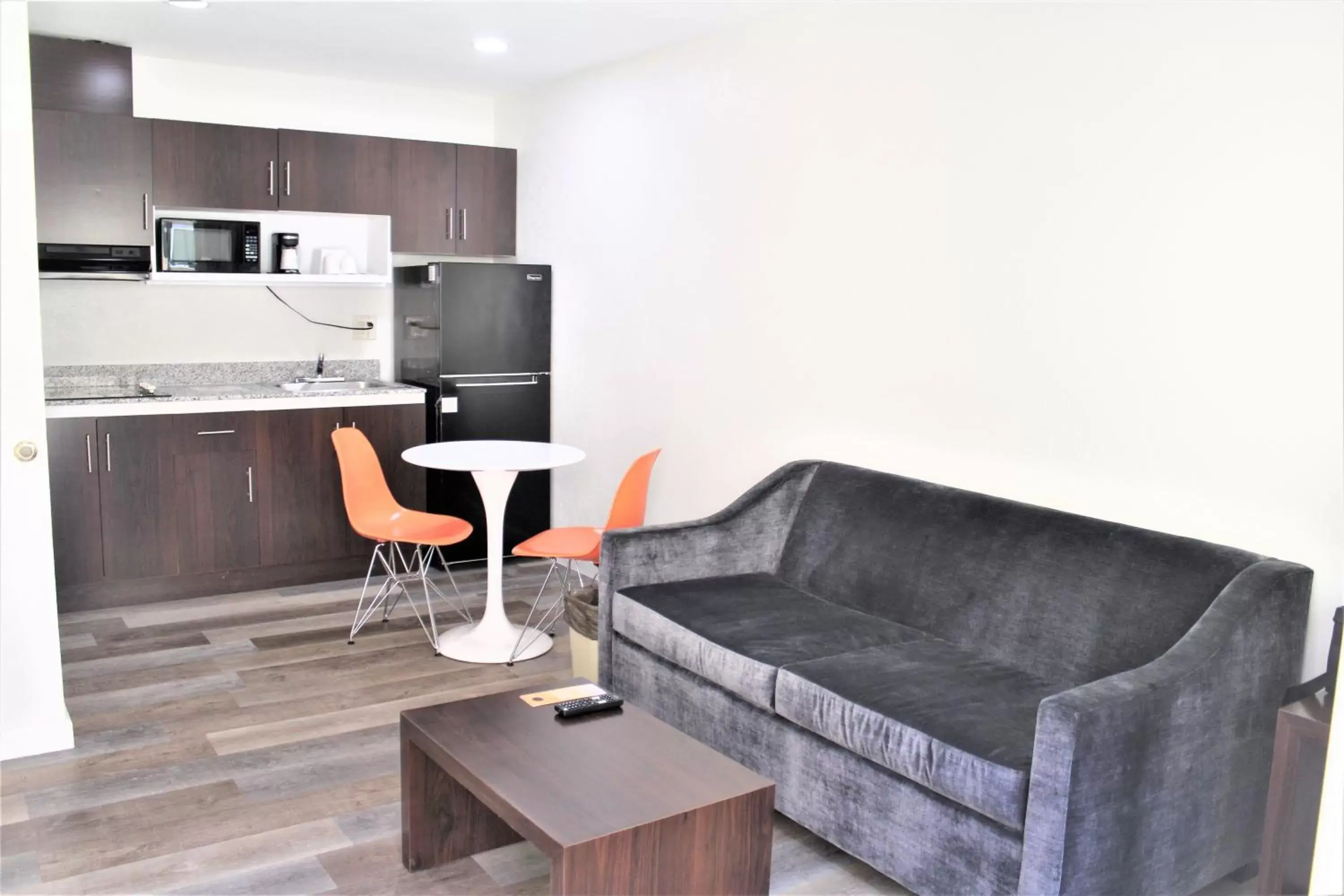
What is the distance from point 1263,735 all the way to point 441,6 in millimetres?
3899

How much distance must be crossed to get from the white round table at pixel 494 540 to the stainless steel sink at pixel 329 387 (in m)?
1.23

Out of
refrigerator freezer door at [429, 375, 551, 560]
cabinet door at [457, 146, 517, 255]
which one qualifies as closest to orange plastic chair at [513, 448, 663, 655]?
refrigerator freezer door at [429, 375, 551, 560]

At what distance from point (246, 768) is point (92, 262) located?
294cm

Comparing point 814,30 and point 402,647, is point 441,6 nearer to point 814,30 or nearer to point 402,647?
point 814,30

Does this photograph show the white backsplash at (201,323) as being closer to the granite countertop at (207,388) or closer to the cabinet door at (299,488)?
the granite countertop at (207,388)

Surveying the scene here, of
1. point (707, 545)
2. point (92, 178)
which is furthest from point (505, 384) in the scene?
point (707, 545)

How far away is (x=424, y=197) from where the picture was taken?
6129 mm

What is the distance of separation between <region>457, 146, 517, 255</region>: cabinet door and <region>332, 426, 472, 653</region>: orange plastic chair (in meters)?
1.60

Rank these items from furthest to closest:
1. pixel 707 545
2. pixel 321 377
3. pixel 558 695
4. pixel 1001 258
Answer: pixel 321 377
pixel 707 545
pixel 1001 258
pixel 558 695

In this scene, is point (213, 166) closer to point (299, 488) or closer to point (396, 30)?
point (396, 30)

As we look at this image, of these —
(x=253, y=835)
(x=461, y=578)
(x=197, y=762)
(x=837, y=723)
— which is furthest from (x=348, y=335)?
(x=837, y=723)

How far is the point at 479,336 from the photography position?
5.95 metres

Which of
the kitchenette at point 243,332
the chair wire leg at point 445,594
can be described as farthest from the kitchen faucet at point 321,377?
the chair wire leg at point 445,594

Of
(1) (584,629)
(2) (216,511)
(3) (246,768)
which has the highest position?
(2) (216,511)
